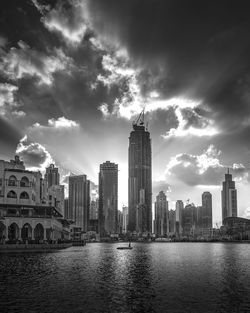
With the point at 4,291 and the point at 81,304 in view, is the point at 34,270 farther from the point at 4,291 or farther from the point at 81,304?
the point at 81,304

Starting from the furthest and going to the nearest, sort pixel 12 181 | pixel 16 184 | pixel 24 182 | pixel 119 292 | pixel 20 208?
pixel 24 182 < pixel 16 184 < pixel 12 181 < pixel 20 208 < pixel 119 292

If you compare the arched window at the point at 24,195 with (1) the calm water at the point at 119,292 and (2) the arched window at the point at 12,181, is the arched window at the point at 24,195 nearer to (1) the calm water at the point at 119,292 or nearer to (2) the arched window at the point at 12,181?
(2) the arched window at the point at 12,181

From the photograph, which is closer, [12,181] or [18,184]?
[12,181]

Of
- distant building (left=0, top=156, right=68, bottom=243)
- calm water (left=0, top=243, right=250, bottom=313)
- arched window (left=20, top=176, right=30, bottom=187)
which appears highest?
arched window (left=20, top=176, right=30, bottom=187)

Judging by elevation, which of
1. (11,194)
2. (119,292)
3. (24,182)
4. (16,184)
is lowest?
(119,292)

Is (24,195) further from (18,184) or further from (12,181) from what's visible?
(12,181)

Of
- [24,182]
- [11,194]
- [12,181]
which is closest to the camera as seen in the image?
[11,194]

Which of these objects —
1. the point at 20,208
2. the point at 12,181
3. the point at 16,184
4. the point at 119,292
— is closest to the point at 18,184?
the point at 16,184

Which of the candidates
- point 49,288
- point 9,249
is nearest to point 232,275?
point 49,288

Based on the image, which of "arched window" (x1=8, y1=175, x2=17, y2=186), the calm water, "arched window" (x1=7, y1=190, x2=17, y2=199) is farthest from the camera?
"arched window" (x1=8, y1=175, x2=17, y2=186)

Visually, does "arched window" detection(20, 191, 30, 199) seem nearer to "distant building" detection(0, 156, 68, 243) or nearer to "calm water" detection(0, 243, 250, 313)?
"distant building" detection(0, 156, 68, 243)

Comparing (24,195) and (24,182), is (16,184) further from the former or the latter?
(24,195)

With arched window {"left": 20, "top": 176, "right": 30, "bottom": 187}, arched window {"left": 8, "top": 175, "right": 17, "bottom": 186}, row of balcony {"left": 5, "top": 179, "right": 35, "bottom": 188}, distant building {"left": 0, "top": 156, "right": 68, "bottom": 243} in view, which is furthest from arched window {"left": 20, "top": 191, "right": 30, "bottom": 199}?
arched window {"left": 8, "top": 175, "right": 17, "bottom": 186}

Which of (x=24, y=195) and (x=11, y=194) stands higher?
(x=11, y=194)
